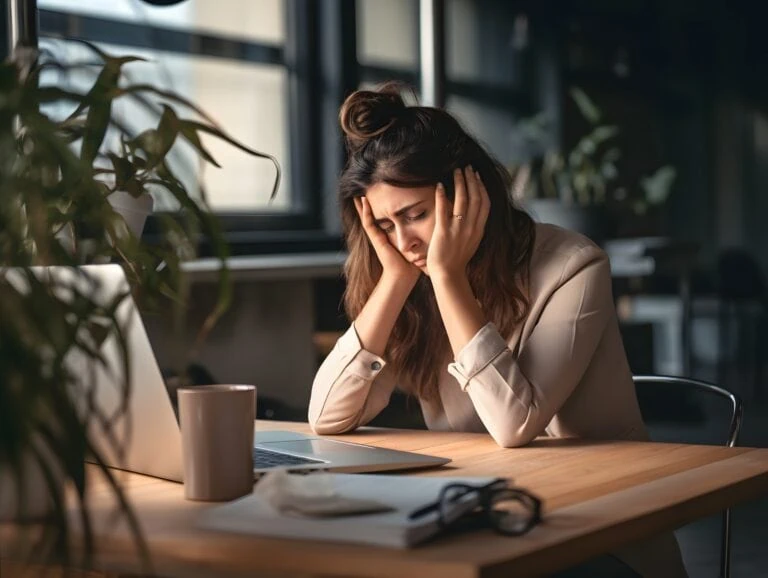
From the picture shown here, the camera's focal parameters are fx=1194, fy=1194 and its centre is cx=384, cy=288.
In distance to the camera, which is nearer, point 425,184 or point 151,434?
point 151,434

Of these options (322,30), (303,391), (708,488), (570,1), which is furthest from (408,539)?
(570,1)

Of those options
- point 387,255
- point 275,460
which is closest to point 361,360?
point 387,255

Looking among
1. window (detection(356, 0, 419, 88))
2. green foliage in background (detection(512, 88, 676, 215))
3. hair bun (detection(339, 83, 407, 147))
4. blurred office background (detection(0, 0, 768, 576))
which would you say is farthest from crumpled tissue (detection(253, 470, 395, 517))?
green foliage in background (detection(512, 88, 676, 215))

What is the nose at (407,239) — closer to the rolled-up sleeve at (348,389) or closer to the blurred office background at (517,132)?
the rolled-up sleeve at (348,389)

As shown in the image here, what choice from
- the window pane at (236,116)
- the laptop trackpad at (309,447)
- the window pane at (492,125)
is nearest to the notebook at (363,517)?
the laptop trackpad at (309,447)

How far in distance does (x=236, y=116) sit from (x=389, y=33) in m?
1.23

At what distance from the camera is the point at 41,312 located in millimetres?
895

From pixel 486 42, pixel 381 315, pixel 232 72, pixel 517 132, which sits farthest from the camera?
pixel 517 132

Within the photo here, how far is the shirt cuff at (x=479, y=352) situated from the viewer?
5.81 feet

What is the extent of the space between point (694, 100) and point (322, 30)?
11.1ft

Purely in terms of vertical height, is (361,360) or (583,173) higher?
(583,173)

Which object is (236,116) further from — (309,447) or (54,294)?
(54,294)

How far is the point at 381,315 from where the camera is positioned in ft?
6.57

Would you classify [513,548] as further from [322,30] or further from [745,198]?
[745,198]
